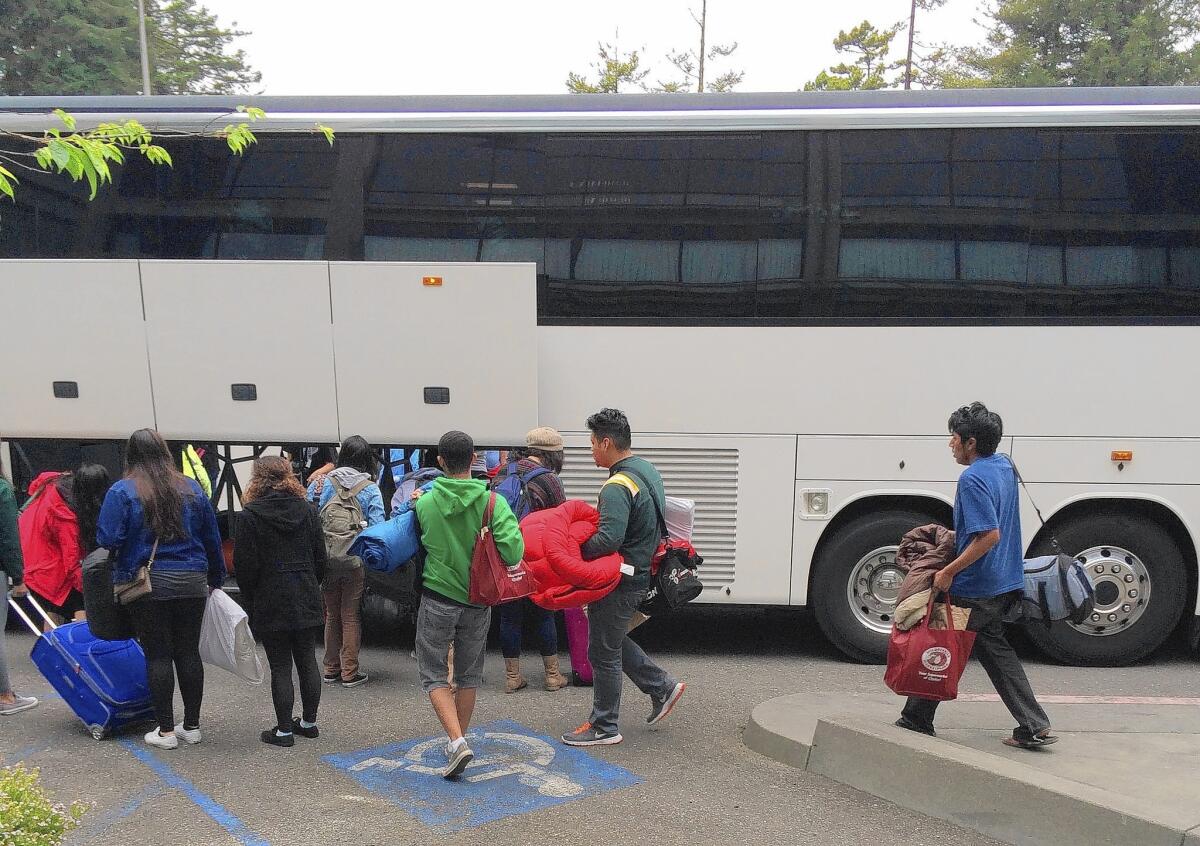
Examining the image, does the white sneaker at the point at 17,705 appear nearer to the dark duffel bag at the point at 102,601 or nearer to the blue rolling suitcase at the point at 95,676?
the blue rolling suitcase at the point at 95,676

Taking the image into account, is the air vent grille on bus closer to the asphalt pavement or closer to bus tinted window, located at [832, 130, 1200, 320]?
the asphalt pavement

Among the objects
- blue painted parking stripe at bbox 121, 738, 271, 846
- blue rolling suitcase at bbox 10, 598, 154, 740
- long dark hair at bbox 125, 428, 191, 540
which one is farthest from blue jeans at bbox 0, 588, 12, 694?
long dark hair at bbox 125, 428, 191, 540

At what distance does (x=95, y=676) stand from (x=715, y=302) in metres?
4.39

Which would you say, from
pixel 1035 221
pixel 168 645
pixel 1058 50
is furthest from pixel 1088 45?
pixel 168 645

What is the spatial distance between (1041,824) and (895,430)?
3.07 m

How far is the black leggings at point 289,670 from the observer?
16.9ft

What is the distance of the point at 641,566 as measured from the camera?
516 cm

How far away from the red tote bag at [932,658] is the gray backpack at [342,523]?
128 inches

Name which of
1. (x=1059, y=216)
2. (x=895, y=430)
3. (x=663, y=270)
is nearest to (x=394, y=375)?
(x=663, y=270)

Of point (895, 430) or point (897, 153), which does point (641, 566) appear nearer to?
point (895, 430)

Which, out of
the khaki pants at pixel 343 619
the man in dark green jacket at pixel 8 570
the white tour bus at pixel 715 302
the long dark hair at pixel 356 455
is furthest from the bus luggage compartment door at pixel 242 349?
the man in dark green jacket at pixel 8 570

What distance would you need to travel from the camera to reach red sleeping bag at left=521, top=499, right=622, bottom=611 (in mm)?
4926

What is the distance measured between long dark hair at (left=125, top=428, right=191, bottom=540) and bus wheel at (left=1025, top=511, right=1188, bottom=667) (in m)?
5.44

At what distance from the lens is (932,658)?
470 centimetres
